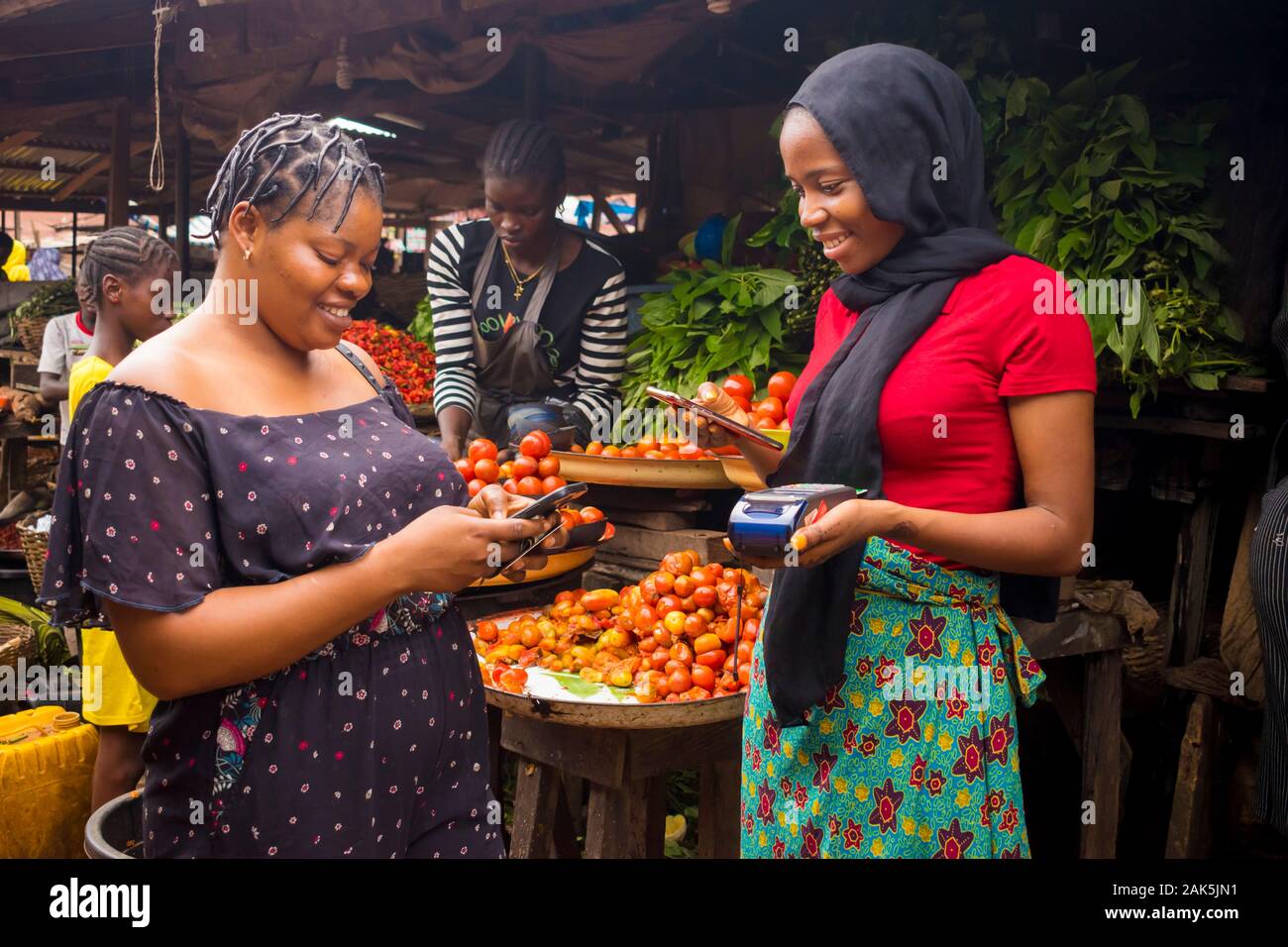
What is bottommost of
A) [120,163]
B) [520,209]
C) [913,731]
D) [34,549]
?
[34,549]

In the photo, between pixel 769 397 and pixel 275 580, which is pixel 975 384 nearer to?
pixel 275 580

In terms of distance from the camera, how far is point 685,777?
4.80 meters

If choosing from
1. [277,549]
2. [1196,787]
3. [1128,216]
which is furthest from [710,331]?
[277,549]

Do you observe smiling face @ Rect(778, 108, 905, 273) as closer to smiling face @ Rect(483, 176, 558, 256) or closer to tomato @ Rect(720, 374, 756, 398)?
tomato @ Rect(720, 374, 756, 398)

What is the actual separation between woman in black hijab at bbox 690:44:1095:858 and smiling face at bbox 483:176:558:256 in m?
2.62

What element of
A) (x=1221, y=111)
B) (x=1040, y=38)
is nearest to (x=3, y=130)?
(x=1040, y=38)

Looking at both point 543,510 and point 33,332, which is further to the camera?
point 33,332

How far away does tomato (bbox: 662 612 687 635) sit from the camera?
3.02 metres

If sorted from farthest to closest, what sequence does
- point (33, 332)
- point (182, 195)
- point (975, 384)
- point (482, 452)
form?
1. point (33, 332)
2. point (182, 195)
3. point (482, 452)
4. point (975, 384)

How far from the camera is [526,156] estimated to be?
440 centimetres

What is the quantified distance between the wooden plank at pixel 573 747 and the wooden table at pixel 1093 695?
1.31 meters

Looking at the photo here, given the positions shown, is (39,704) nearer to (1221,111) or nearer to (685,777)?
(685,777)

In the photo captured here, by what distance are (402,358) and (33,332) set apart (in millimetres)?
3760

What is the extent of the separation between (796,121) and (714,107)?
4818mm
